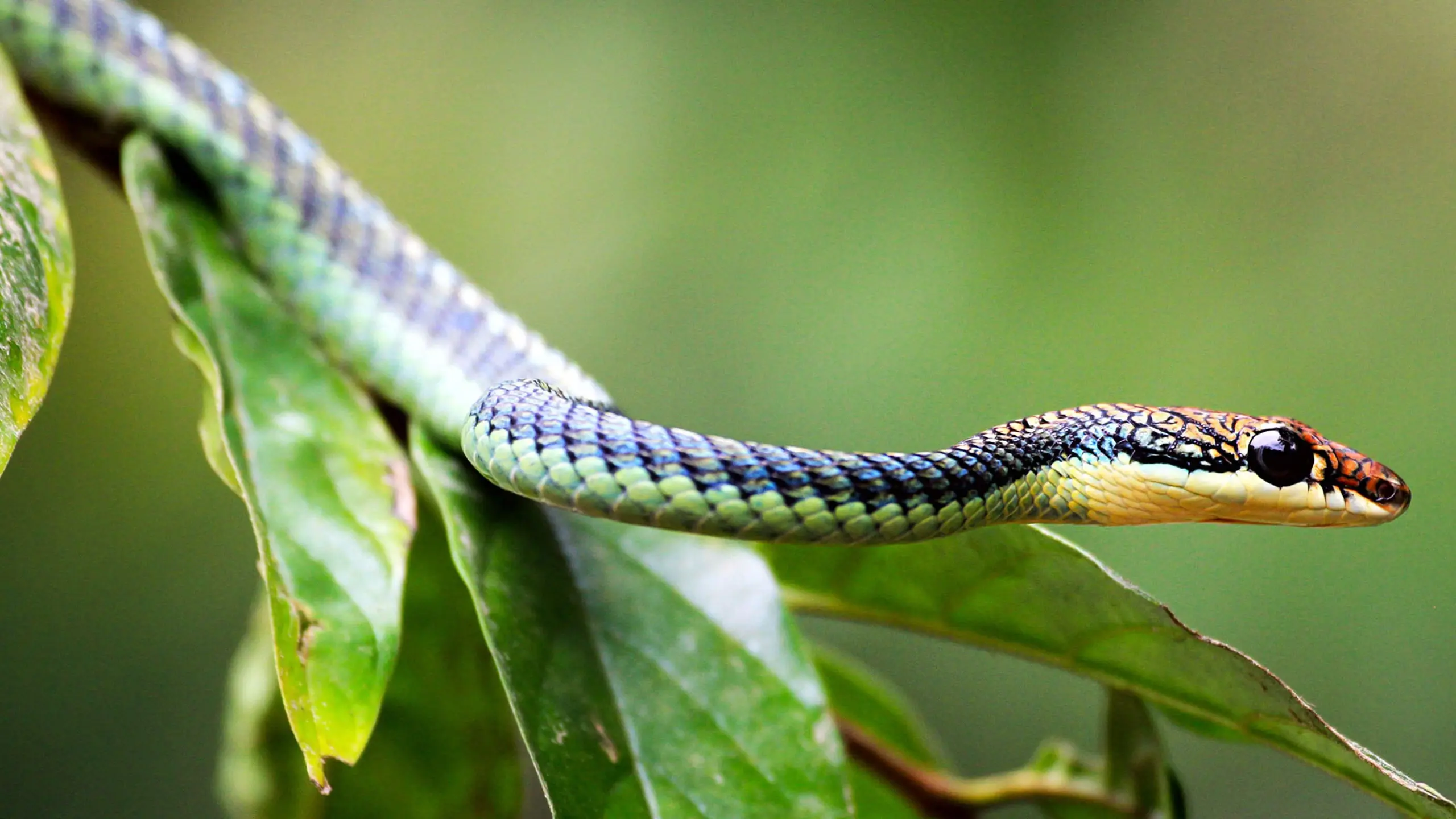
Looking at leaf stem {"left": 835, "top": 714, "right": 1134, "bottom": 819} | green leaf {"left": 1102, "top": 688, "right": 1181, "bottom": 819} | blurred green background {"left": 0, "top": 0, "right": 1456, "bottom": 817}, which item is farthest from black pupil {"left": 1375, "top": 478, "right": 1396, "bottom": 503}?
blurred green background {"left": 0, "top": 0, "right": 1456, "bottom": 817}

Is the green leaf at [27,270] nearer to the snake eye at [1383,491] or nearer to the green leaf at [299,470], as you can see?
the green leaf at [299,470]

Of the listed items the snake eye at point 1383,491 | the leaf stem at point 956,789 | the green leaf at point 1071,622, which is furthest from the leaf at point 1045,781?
the snake eye at point 1383,491

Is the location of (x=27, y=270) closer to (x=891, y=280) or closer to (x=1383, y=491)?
(x=1383, y=491)

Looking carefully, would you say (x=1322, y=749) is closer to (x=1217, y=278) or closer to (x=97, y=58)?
(x=97, y=58)

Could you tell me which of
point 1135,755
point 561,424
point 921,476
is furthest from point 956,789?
point 561,424

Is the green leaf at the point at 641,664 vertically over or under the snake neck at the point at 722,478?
under

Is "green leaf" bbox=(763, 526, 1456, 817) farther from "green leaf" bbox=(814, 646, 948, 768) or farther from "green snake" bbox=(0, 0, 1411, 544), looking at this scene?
"green leaf" bbox=(814, 646, 948, 768)
